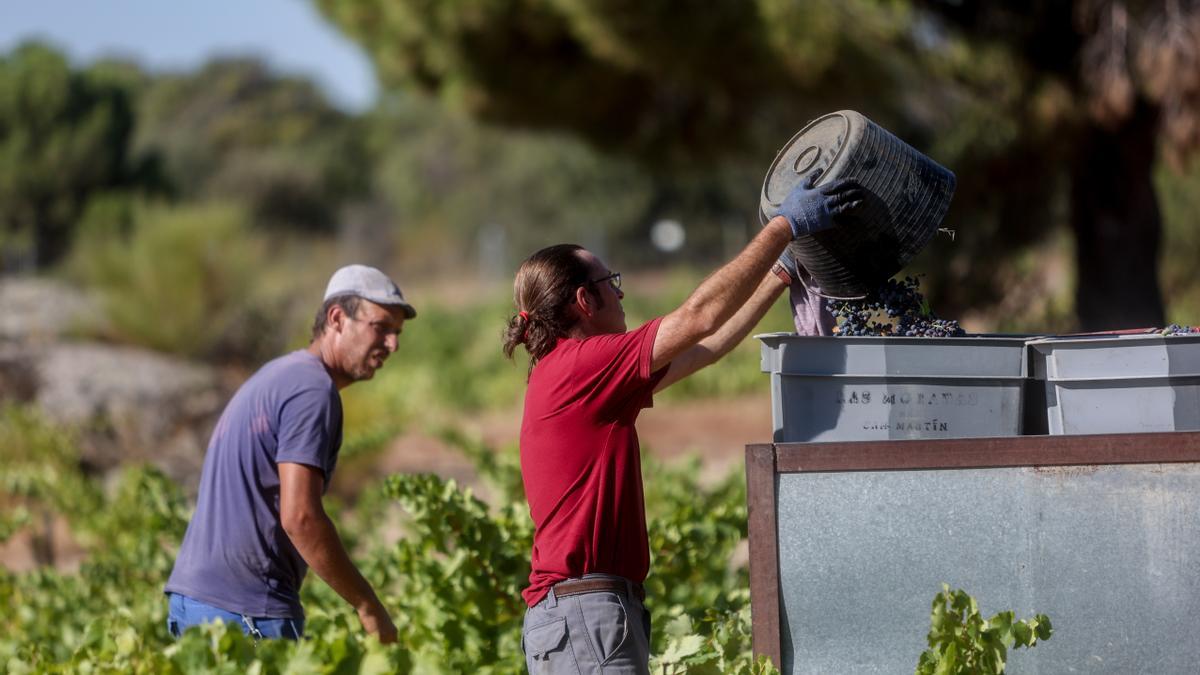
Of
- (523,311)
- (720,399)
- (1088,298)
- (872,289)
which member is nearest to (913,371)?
(872,289)

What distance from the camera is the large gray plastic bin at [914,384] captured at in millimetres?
3062

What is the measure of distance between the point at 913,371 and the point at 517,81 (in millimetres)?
10198

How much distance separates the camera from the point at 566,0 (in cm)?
1105

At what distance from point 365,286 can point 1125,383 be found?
6.59 ft

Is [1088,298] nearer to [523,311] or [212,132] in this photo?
[523,311]

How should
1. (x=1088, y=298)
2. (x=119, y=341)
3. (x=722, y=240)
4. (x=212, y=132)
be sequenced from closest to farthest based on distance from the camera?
(x=1088, y=298) → (x=119, y=341) → (x=722, y=240) → (x=212, y=132)

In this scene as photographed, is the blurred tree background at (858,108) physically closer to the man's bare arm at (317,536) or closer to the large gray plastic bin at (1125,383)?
the large gray plastic bin at (1125,383)

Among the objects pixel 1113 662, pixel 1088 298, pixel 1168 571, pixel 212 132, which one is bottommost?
pixel 1113 662

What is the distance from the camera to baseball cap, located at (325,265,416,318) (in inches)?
153

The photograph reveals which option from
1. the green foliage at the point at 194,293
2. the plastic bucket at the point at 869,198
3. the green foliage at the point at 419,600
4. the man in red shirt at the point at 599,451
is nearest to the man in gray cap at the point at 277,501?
the green foliage at the point at 419,600

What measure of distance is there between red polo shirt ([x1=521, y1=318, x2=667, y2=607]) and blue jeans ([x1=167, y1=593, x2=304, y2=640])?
944mm

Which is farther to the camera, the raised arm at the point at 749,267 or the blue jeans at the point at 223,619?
the blue jeans at the point at 223,619

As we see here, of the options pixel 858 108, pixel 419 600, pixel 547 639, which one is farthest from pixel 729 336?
pixel 858 108

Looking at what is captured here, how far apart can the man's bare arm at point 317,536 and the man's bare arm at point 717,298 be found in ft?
3.48
